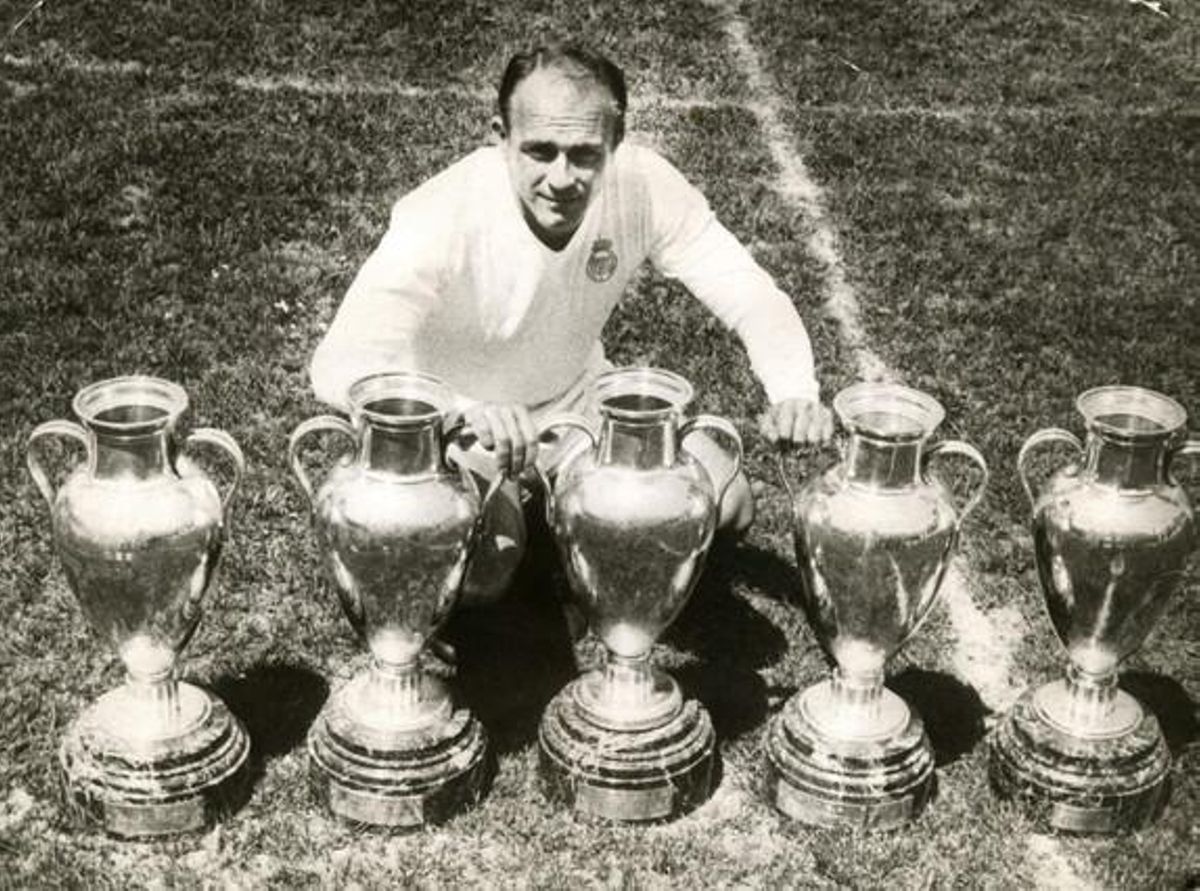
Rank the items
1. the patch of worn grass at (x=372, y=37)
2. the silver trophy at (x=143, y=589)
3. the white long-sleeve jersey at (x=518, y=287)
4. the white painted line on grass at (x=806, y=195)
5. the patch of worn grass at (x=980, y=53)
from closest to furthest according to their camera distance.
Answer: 1. the silver trophy at (x=143, y=589)
2. the white long-sleeve jersey at (x=518, y=287)
3. the white painted line on grass at (x=806, y=195)
4. the patch of worn grass at (x=372, y=37)
5. the patch of worn grass at (x=980, y=53)

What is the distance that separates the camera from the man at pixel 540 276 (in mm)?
4117

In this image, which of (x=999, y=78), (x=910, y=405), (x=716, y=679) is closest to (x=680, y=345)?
(x=716, y=679)

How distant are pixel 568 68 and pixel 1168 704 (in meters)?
2.10

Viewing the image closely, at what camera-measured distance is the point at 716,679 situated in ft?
14.9

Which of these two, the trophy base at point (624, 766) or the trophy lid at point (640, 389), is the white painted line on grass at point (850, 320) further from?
the trophy lid at point (640, 389)

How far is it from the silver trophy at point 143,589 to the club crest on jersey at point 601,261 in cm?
115

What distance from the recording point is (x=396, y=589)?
3779 millimetres

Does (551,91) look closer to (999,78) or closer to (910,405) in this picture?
(910,405)

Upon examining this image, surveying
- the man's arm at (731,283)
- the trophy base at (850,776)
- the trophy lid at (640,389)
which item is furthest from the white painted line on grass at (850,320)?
the trophy lid at (640,389)

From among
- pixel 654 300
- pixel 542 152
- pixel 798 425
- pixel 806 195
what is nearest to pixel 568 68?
pixel 542 152

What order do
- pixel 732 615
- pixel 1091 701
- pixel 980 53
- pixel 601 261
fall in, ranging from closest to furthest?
pixel 1091 701, pixel 601 261, pixel 732 615, pixel 980 53

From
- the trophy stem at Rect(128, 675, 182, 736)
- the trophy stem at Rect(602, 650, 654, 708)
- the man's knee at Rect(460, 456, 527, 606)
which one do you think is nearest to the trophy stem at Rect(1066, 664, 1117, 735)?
the trophy stem at Rect(602, 650, 654, 708)

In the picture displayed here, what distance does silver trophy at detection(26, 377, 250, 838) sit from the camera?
3678 mm

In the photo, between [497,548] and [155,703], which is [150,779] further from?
[497,548]
